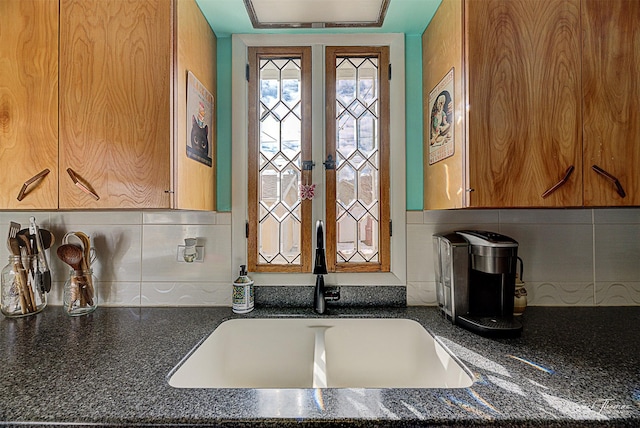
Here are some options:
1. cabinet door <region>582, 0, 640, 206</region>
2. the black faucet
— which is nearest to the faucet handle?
the black faucet

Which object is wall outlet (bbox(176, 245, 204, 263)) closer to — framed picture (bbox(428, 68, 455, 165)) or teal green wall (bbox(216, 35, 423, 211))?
teal green wall (bbox(216, 35, 423, 211))

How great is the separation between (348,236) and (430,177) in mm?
457

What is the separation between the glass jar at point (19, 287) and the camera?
50.5 inches

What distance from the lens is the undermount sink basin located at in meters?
1.23

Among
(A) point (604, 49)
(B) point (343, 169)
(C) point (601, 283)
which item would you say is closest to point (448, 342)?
(B) point (343, 169)

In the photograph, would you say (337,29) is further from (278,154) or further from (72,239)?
(72,239)

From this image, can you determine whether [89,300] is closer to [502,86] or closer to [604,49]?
[502,86]

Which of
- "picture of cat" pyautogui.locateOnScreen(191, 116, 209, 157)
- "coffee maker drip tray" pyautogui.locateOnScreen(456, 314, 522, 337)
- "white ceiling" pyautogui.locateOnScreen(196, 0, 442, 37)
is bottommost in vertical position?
"coffee maker drip tray" pyautogui.locateOnScreen(456, 314, 522, 337)

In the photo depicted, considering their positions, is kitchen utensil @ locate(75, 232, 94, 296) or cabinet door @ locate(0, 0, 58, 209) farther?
kitchen utensil @ locate(75, 232, 94, 296)

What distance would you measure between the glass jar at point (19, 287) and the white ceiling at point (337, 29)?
50.5 inches

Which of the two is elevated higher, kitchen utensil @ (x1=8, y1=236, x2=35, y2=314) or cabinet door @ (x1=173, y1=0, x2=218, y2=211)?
cabinet door @ (x1=173, y1=0, x2=218, y2=211)

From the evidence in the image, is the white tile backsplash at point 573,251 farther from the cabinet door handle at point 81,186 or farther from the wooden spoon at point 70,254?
the wooden spoon at point 70,254

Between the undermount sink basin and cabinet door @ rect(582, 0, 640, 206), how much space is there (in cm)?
81

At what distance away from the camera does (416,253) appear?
146 centimetres
